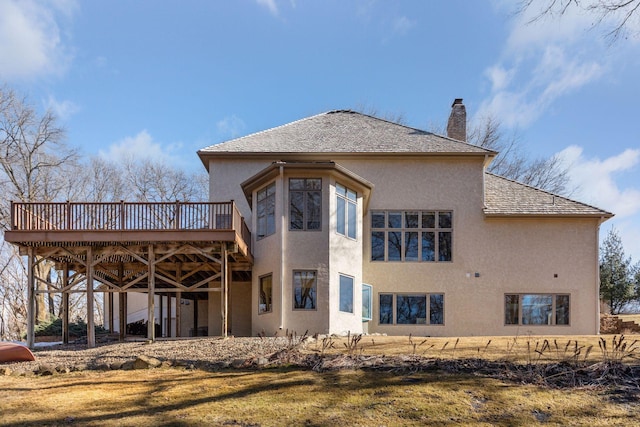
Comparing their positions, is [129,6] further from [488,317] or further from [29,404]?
[488,317]

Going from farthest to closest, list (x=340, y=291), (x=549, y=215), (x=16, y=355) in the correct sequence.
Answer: (x=549, y=215) → (x=340, y=291) → (x=16, y=355)

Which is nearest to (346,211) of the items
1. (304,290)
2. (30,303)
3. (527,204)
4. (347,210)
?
(347,210)

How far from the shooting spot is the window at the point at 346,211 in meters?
17.5

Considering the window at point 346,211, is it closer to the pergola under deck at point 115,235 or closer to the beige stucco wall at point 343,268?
the beige stucco wall at point 343,268

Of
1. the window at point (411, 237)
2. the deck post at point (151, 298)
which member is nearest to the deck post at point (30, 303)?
the deck post at point (151, 298)

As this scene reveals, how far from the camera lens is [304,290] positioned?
16781mm

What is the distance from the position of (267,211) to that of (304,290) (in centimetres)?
311

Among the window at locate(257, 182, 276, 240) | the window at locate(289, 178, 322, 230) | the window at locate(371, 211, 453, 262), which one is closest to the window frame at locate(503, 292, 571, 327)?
the window at locate(371, 211, 453, 262)

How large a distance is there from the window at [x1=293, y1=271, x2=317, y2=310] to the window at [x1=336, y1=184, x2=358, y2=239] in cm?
194

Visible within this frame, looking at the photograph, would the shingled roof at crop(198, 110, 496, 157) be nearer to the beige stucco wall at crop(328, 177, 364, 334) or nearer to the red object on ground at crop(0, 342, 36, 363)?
the beige stucco wall at crop(328, 177, 364, 334)

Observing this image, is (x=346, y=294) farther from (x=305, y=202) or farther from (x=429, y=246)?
(x=429, y=246)

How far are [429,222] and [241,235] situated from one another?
8.00 m

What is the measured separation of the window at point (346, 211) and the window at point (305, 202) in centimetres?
79

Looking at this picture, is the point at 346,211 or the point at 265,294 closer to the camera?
the point at 265,294
